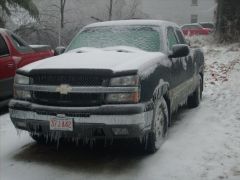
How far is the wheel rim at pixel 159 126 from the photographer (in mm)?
6324

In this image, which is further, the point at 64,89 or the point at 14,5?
the point at 14,5

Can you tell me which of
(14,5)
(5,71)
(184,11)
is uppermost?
(14,5)

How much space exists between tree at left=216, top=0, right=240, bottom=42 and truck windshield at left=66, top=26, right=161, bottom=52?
484 inches

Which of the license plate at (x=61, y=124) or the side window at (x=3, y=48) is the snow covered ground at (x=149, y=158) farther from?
the side window at (x=3, y=48)

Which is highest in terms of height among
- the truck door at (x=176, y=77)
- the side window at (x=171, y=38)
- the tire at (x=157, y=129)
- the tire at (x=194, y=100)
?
the side window at (x=171, y=38)

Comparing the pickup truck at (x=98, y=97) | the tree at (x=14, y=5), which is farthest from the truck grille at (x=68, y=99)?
the tree at (x=14, y=5)

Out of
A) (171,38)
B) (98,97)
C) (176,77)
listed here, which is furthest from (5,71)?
(98,97)

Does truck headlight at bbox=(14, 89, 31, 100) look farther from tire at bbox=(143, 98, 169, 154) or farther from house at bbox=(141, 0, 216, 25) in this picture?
house at bbox=(141, 0, 216, 25)

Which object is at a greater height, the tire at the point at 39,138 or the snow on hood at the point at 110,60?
the snow on hood at the point at 110,60

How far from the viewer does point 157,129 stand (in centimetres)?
638

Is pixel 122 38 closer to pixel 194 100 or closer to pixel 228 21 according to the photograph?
pixel 194 100

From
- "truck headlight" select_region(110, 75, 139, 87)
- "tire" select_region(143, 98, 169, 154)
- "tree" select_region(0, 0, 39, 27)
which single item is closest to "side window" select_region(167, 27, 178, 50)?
"tire" select_region(143, 98, 169, 154)

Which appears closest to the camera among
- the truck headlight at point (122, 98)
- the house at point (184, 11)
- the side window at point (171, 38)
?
the truck headlight at point (122, 98)

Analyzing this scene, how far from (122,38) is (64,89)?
183 cm
